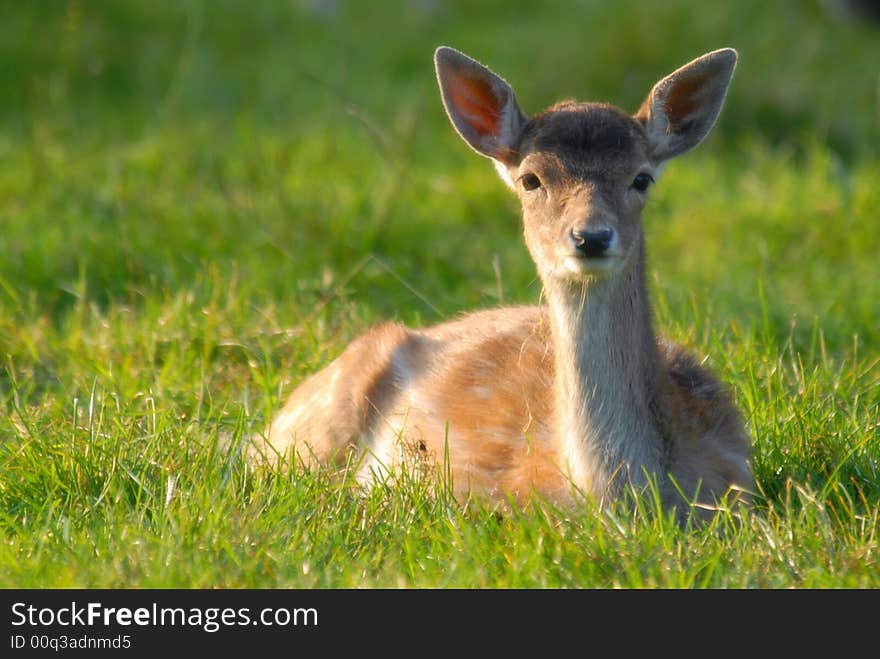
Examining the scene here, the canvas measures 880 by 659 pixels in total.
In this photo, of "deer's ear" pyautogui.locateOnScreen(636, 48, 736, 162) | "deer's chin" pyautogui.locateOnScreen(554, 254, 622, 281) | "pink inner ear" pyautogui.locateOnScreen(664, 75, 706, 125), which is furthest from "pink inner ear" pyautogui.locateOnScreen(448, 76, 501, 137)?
"deer's chin" pyautogui.locateOnScreen(554, 254, 622, 281)

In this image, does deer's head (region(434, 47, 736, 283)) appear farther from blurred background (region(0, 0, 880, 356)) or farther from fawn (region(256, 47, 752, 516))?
blurred background (region(0, 0, 880, 356))

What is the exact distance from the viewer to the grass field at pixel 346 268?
14.2 ft

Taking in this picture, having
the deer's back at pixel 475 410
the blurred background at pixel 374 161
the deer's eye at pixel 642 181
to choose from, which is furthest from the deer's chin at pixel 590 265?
the blurred background at pixel 374 161

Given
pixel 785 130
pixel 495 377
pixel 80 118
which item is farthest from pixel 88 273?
pixel 785 130

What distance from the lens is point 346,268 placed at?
7664mm

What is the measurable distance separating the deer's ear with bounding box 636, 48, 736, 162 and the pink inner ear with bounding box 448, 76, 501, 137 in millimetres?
533

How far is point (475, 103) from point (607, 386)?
1.18 metres

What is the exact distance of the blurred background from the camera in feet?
24.3

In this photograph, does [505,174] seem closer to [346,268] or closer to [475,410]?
[475,410]


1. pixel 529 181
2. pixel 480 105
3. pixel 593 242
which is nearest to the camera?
pixel 593 242

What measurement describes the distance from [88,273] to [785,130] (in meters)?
5.52

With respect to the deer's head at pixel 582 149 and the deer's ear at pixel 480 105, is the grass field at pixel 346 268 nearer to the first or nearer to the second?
the deer's head at pixel 582 149

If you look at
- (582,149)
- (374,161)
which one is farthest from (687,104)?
(374,161)
